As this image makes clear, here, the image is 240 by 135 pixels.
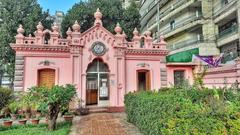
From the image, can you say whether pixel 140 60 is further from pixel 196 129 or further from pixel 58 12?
pixel 58 12

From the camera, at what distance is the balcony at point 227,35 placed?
19141 mm

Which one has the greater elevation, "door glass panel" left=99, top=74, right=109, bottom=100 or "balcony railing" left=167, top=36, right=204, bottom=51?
"balcony railing" left=167, top=36, right=204, bottom=51

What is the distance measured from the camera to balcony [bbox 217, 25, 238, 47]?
19.1 metres

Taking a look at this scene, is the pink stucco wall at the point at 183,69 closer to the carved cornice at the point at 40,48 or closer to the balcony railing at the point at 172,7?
the carved cornice at the point at 40,48

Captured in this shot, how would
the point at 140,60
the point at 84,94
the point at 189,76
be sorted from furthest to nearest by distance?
1. the point at 189,76
2. the point at 140,60
3. the point at 84,94

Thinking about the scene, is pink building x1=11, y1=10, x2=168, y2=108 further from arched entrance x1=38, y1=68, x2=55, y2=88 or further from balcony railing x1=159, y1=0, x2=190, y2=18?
balcony railing x1=159, y1=0, x2=190, y2=18

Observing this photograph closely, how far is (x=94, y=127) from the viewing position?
898 centimetres

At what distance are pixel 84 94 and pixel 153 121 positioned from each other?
7823 millimetres

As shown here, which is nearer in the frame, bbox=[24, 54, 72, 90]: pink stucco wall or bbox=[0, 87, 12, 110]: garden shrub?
bbox=[0, 87, 12, 110]: garden shrub

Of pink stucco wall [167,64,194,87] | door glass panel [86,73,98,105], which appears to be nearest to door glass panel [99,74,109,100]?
door glass panel [86,73,98,105]

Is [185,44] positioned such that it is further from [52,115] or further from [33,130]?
[33,130]

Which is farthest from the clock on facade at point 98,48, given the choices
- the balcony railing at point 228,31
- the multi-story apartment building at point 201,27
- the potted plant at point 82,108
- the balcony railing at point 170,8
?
the balcony railing at point 170,8

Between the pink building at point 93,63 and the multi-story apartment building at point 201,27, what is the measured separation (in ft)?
14.4

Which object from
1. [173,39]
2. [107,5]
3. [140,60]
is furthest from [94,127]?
[173,39]
